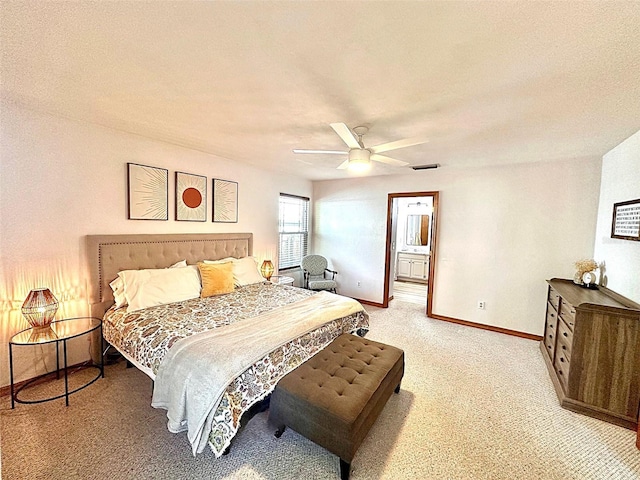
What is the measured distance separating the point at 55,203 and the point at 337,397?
2.95 metres

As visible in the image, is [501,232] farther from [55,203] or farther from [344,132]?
[55,203]

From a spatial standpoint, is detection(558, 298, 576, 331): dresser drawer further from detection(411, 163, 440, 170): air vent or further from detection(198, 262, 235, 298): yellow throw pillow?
detection(198, 262, 235, 298): yellow throw pillow

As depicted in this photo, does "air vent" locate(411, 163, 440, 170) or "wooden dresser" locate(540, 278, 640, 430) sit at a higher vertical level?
"air vent" locate(411, 163, 440, 170)

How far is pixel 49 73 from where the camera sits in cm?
172

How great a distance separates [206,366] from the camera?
1.69m

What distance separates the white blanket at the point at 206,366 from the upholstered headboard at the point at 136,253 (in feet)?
4.58

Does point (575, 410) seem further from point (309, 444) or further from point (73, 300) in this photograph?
point (73, 300)

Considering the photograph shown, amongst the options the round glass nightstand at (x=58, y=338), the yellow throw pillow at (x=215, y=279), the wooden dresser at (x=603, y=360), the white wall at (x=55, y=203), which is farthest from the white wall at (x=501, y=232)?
the round glass nightstand at (x=58, y=338)

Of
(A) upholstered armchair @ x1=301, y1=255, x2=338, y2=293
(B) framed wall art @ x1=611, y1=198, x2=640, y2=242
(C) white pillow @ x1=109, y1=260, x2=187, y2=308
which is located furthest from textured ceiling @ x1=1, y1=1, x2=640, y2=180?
(A) upholstered armchair @ x1=301, y1=255, x2=338, y2=293

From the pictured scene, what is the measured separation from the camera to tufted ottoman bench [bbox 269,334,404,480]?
157cm

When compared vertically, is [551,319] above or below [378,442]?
above

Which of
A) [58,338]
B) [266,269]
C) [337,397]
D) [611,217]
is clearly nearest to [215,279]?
[266,269]

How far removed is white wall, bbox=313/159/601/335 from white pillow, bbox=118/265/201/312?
127 inches

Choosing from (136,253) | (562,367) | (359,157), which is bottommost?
(562,367)
